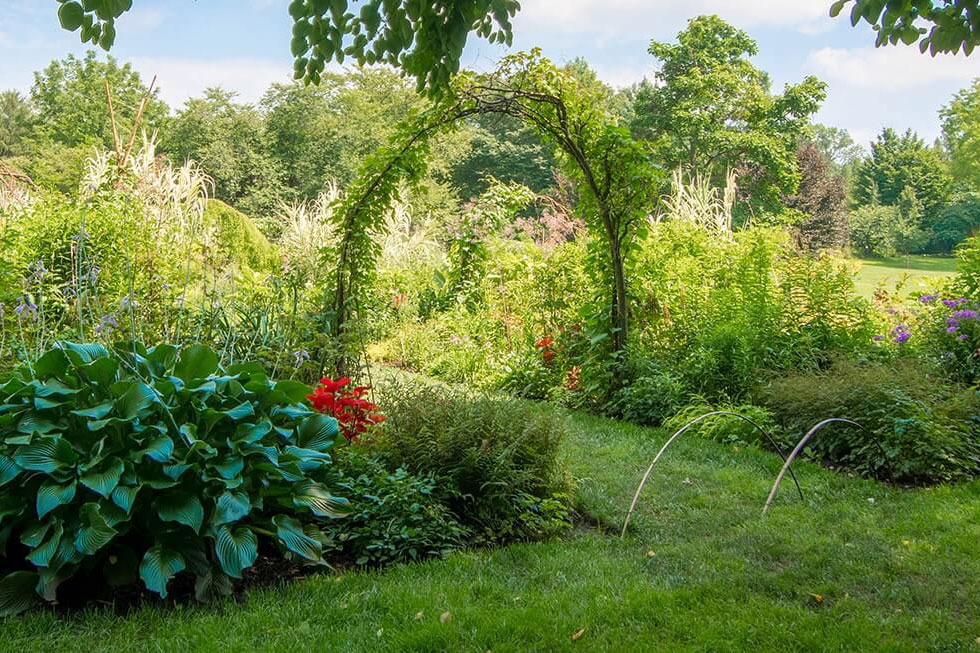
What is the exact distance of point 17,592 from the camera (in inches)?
101

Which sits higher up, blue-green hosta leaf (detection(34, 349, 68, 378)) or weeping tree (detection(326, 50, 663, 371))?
weeping tree (detection(326, 50, 663, 371))

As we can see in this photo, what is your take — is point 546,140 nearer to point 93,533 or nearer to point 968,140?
point 93,533

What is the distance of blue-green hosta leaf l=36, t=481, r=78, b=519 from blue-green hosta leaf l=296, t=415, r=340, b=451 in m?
0.91

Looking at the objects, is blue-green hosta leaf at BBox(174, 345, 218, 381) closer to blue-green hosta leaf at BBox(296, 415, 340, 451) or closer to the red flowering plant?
blue-green hosta leaf at BBox(296, 415, 340, 451)

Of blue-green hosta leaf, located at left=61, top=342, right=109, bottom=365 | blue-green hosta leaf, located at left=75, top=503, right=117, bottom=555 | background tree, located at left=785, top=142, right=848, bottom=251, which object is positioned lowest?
blue-green hosta leaf, located at left=75, top=503, right=117, bottom=555

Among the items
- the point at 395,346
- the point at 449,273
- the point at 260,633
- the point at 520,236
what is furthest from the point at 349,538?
the point at 520,236

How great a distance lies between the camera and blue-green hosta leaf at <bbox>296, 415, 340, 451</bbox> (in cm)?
319

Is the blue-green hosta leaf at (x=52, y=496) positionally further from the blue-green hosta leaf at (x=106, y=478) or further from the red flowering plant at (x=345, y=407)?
the red flowering plant at (x=345, y=407)

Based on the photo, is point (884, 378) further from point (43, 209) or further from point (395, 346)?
point (43, 209)

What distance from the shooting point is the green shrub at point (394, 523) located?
3.11 metres

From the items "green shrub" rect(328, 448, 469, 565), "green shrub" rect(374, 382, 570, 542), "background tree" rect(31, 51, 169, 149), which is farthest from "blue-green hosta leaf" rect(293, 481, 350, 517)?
"background tree" rect(31, 51, 169, 149)

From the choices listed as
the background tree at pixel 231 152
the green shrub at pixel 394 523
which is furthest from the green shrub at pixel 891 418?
the background tree at pixel 231 152

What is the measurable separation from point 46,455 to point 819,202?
29743 mm

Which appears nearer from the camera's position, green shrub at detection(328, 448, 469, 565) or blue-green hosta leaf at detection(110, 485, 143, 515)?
blue-green hosta leaf at detection(110, 485, 143, 515)
